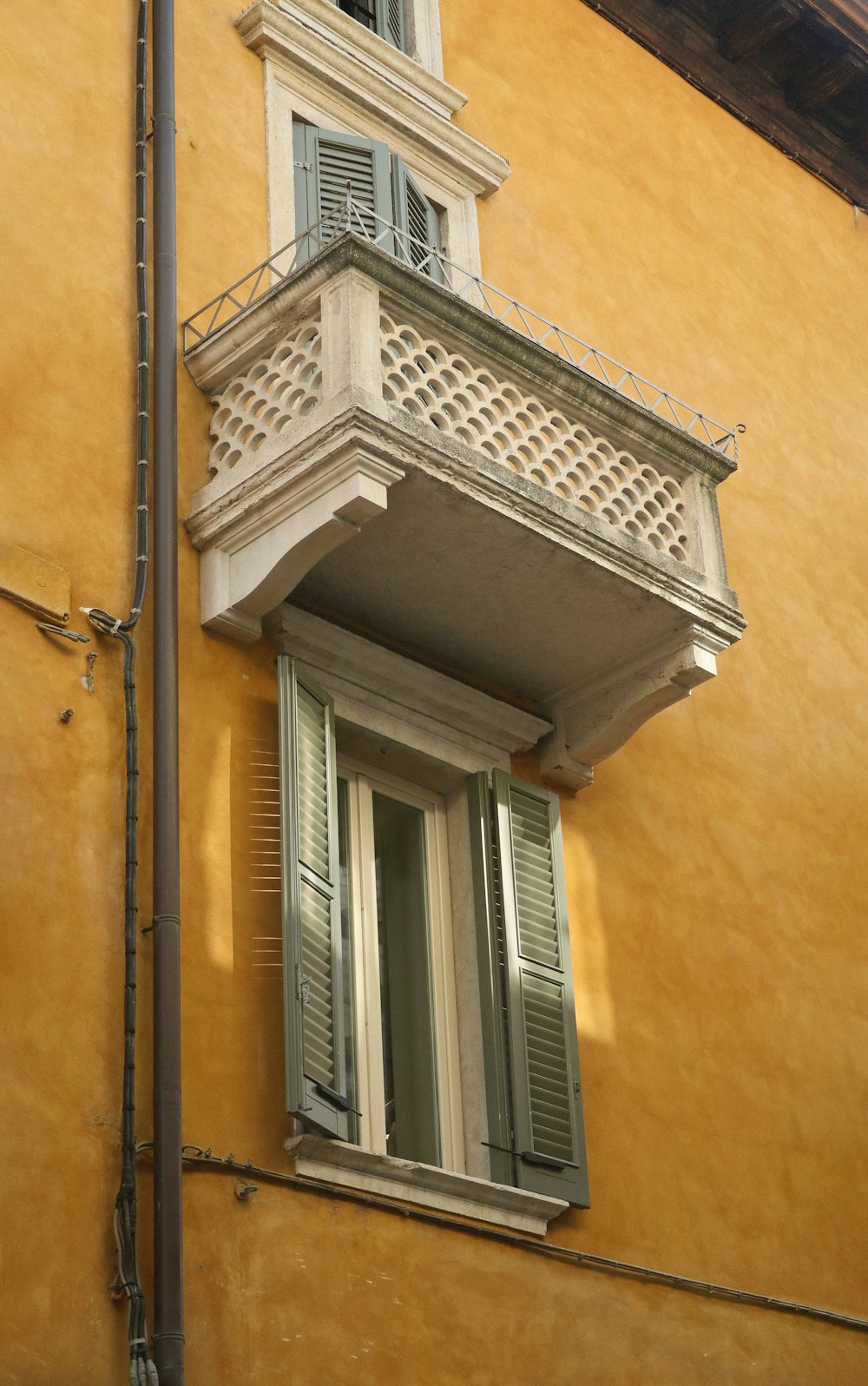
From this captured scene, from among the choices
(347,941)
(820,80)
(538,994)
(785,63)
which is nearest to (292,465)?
(347,941)

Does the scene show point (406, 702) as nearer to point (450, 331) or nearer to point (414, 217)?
point (450, 331)

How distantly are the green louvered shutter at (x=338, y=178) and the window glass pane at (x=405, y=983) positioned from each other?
10.2 feet

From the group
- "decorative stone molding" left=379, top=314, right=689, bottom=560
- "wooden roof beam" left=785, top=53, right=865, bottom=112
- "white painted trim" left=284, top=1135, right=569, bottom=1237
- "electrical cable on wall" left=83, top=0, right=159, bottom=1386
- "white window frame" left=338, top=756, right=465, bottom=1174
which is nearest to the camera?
"electrical cable on wall" left=83, top=0, right=159, bottom=1386

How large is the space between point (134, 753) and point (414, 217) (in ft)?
14.3

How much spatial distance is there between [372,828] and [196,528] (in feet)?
5.36

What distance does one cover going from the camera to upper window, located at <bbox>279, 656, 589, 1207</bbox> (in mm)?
8688

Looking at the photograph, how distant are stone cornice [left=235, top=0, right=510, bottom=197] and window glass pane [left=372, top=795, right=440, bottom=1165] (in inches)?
159

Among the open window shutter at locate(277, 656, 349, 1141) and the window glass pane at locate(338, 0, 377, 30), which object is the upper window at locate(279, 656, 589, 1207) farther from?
the window glass pane at locate(338, 0, 377, 30)

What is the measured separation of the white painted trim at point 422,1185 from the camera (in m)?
8.26

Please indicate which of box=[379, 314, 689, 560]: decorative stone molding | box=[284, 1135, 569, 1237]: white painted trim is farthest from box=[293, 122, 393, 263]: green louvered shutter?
box=[284, 1135, 569, 1237]: white painted trim

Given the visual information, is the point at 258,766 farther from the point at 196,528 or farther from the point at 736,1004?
the point at 736,1004

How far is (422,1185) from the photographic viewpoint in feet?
28.2

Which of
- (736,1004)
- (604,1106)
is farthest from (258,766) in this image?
(736,1004)

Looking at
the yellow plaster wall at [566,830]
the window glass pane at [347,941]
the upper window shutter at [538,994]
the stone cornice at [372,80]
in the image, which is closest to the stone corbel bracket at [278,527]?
the yellow plaster wall at [566,830]
